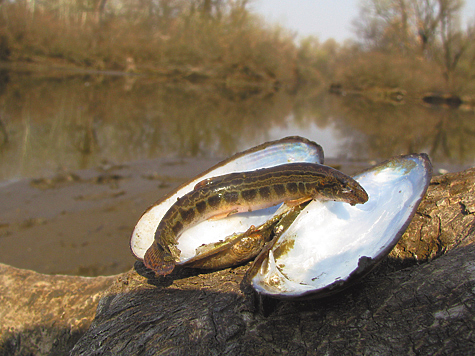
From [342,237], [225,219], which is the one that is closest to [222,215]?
[225,219]

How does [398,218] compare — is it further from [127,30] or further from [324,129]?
[127,30]

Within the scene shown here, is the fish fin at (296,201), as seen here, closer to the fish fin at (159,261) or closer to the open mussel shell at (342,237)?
the open mussel shell at (342,237)

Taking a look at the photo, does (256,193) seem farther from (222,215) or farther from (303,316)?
(303,316)

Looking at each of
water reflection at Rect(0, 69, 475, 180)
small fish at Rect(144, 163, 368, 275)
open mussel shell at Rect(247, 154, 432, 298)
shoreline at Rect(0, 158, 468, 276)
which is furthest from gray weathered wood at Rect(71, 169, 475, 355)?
water reflection at Rect(0, 69, 475, 180)

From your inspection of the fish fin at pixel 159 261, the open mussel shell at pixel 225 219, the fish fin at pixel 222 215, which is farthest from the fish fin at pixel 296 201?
the fish fin at pixel 159 261

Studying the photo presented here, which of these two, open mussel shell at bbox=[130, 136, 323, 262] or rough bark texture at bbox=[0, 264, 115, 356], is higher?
open mussel shell at bbox=[130, 136, 323, 262]

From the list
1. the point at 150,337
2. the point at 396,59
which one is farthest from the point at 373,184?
the point at 396,59

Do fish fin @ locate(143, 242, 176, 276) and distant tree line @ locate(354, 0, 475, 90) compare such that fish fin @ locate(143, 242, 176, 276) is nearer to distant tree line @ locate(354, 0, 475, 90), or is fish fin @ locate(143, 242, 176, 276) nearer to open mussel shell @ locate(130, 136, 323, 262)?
open mussel shell @ locate(130, 136, 323, 262)
